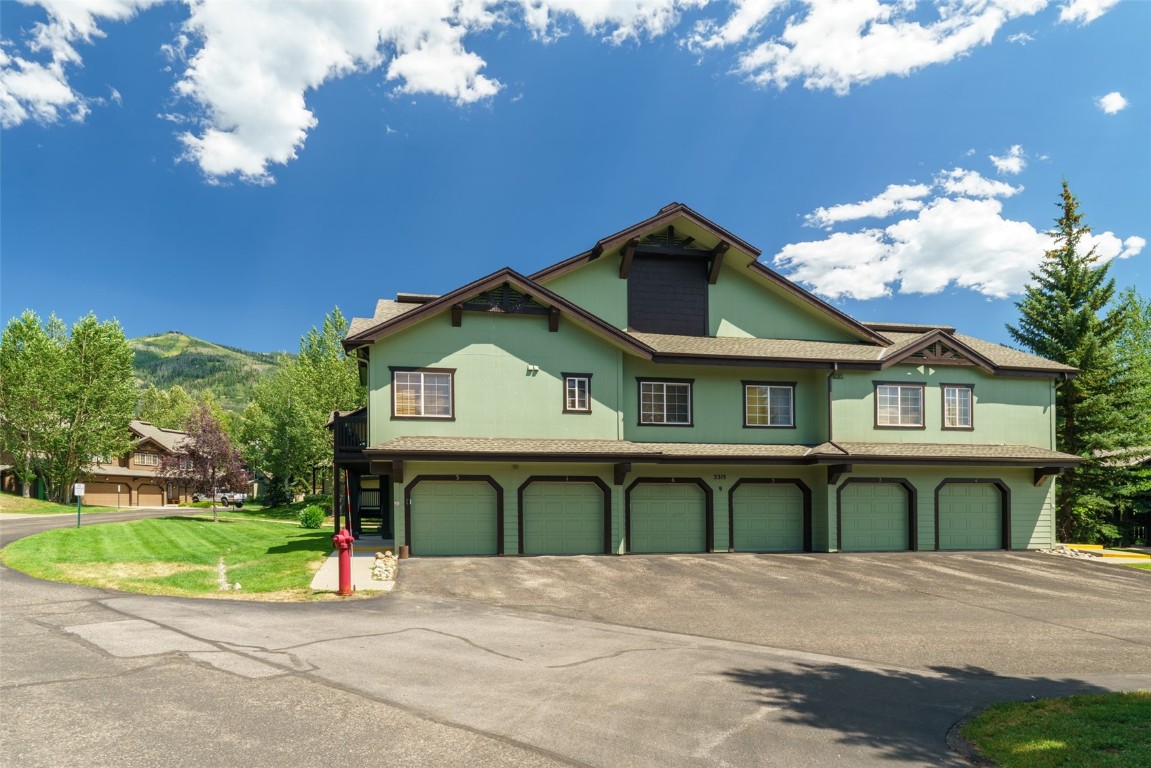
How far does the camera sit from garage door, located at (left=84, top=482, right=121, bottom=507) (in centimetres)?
5566

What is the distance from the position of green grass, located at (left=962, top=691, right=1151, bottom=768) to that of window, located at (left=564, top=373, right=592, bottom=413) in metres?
14.5

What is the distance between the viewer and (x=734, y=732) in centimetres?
695

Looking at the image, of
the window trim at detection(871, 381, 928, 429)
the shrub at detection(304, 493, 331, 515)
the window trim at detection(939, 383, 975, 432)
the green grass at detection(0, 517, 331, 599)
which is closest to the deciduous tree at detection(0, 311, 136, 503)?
the shrub at detection(304, 493, 331, 515)

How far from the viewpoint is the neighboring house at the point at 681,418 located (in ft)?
66.7

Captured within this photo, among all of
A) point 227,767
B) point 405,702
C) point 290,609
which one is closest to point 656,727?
point 405,702

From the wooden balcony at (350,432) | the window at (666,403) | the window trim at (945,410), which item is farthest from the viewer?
the window trim at (945,410)

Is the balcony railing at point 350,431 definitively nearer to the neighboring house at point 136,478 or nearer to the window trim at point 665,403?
the window trim at point 665,403

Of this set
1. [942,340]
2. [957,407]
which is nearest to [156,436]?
[942,340]

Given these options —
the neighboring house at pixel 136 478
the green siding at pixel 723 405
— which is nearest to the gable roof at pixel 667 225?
the green siding at pixel 723 405

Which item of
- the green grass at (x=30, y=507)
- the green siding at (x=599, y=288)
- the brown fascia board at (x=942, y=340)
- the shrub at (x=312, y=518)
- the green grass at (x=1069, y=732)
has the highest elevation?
the green siding at (x=599, y=288)

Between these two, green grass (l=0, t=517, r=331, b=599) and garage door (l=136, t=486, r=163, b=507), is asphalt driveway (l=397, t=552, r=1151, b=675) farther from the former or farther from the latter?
garage door (l=136, t=486, r=163, b=507)

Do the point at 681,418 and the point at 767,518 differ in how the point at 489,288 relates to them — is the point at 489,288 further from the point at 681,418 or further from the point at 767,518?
the point at 767,518

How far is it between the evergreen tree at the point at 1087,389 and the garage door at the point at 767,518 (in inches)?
553

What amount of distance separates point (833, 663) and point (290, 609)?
9.62m
